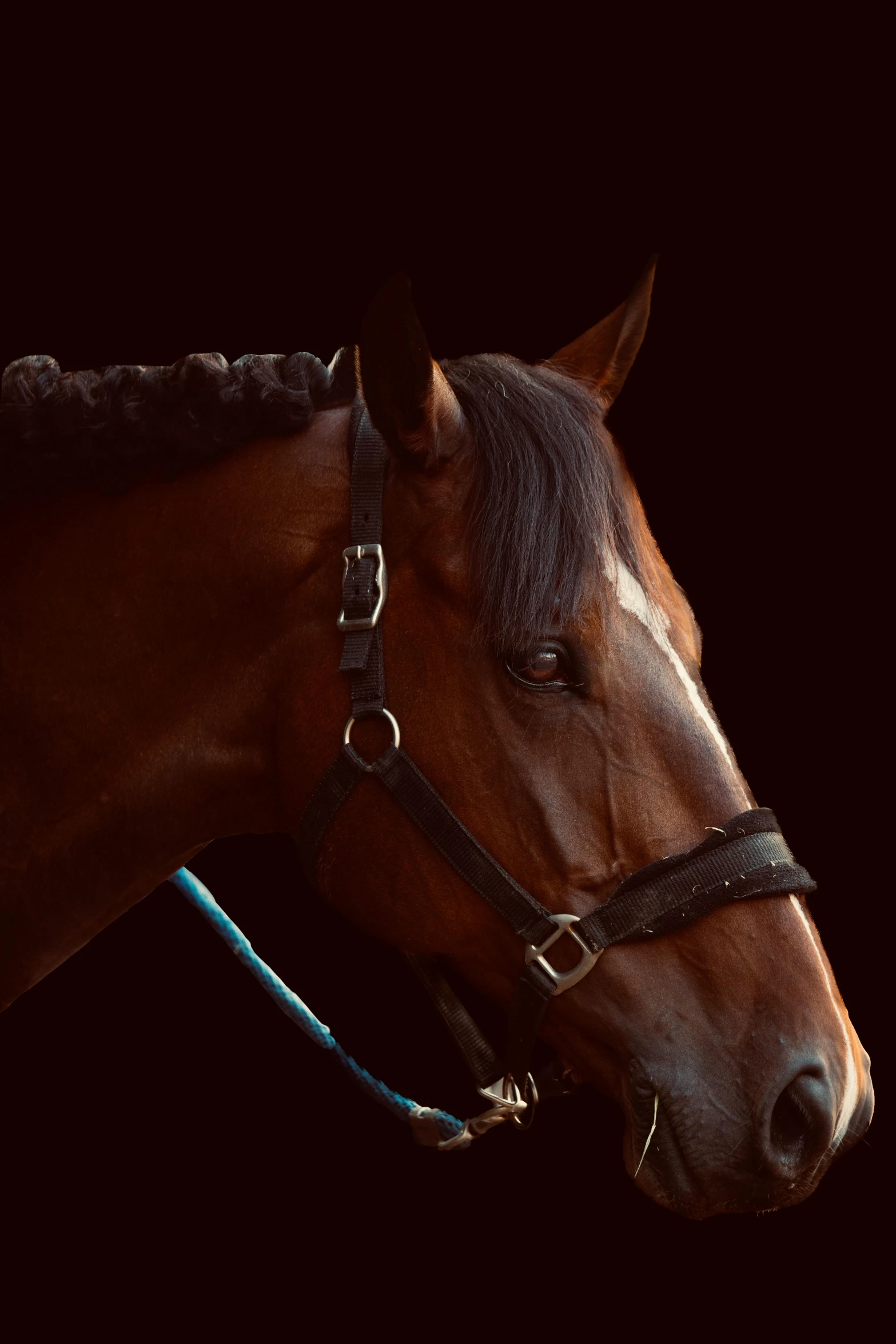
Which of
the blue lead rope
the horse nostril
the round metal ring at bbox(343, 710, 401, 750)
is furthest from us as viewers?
the blue lead rope

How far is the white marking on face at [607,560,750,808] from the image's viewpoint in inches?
75.7

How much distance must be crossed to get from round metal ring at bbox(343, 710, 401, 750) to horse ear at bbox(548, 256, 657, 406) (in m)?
1.01

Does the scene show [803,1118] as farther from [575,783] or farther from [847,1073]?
[575,783]

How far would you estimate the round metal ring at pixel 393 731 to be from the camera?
76.9 inches

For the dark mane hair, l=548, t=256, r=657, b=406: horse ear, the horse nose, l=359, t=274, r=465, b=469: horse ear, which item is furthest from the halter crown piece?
l=548, t=256, r=657, b=406: horse ear

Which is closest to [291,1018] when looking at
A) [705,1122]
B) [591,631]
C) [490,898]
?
[490,898]

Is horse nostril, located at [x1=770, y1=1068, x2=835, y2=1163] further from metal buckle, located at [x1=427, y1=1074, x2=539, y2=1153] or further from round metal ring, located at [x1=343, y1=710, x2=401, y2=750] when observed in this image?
round metal ring, located at [x1=343, y1=710, x2=401, y2=750]

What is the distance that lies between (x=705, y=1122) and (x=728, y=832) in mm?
549

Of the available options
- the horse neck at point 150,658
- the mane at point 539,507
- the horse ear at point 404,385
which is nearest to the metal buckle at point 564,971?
the mane at point 539,507

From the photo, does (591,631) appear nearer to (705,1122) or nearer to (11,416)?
(705,1122)

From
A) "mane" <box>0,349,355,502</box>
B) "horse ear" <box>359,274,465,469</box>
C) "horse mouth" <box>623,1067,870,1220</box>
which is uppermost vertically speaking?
"mane" <box>0,349,355,502</box>

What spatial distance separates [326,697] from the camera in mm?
1990

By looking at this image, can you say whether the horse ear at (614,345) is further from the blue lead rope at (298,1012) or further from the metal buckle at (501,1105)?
the blue lead rope at (298,1012)

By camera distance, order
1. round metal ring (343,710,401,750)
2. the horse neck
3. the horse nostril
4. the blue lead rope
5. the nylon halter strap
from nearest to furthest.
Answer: the horse nostril < the nylon halter strap < round metal ring (343,710,401,750) < the horse neck < the blue lead rope
